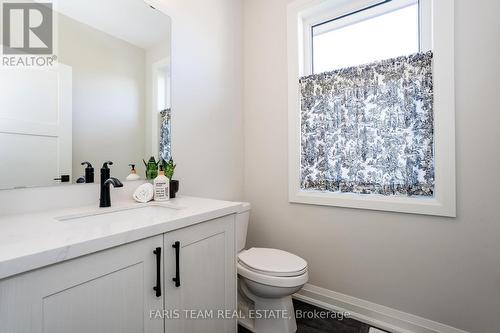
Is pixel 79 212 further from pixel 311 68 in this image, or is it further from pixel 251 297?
pixel 311 68

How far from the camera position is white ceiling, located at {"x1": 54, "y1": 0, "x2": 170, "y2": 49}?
1.17m

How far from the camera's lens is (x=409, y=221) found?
150 centimetres

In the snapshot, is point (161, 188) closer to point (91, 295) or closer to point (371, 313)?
point (91, 295)

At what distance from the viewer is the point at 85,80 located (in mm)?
1176

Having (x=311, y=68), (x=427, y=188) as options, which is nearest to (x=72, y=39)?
(x=311, y=68)

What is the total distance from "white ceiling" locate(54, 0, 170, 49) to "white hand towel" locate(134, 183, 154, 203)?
32.4 inches

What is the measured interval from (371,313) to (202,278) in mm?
1243

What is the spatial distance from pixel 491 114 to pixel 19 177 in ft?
7.37

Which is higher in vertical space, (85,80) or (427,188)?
(85,80)

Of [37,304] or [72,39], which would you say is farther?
[72,39]

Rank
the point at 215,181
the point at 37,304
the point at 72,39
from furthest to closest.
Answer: the point at 215,181 → the point at 72,39 → the point at 37,304

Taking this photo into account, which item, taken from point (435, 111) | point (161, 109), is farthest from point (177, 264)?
point (435, 111)

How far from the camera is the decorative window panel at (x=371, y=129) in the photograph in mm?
1474

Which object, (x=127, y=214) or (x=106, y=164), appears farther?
(x=106, y=164)
